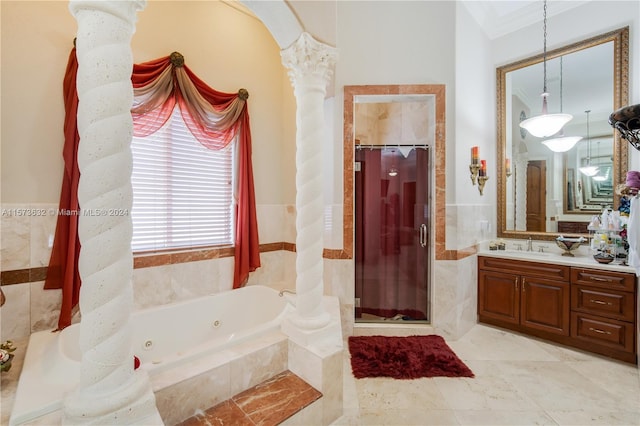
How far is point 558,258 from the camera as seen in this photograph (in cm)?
259

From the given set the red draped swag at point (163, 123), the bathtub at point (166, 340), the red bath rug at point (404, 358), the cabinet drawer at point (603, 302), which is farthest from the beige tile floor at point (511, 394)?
the red draped swag at point (163, 123)

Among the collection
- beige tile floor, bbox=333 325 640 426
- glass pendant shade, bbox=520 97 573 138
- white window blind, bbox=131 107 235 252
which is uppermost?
glass pendant shade, bbox=520 97 573 138

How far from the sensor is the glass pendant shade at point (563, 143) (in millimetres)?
2559

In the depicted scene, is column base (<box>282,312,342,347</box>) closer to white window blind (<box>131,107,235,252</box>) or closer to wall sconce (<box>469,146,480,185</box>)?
white window blind (<box>131,107,235,252</box>)

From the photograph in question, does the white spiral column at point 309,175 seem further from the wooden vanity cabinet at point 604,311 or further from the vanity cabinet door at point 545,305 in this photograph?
the wooden vanity cabinet at point 604,311

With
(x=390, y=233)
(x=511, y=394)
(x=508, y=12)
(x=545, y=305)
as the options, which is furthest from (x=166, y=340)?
(x=508, y=12)

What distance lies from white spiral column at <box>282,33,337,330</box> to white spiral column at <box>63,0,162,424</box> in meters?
0.96

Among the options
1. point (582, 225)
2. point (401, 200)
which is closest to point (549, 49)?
point (582, 225)

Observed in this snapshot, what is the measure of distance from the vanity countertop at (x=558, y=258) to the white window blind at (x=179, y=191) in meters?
2.76

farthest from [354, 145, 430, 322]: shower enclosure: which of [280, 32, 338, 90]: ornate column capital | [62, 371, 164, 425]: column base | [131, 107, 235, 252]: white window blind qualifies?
[62, 371, 164, 425]: column base

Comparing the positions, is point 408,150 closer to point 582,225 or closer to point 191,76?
point 582,225

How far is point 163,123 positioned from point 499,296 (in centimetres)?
353

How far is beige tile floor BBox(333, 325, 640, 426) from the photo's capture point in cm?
169

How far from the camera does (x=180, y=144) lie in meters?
2.44
